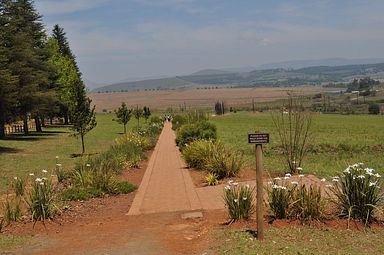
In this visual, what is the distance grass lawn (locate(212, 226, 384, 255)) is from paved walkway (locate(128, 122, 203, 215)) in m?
2.95

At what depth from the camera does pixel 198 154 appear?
59.0 ft

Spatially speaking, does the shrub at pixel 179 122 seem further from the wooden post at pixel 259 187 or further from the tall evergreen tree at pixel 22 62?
the wooden post at pixel 259 187

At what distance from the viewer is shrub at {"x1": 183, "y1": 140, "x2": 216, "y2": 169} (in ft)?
57.6

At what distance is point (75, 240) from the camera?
9.08 m

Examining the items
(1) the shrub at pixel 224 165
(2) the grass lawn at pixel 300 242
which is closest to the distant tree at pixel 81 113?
(1) the shrub at pixel 224 165

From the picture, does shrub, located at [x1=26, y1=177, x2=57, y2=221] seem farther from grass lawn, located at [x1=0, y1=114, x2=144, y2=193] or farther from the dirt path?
grass lawn, located at [x1=0, y1=114, x2=144, y2=193]

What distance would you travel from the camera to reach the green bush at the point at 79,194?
12.5 metres

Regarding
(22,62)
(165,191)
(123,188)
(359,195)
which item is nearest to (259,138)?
(359,195)

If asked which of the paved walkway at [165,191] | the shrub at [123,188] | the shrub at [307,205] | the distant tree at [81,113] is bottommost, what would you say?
the paved walkway at [165,191]

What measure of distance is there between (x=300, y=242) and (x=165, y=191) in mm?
6421

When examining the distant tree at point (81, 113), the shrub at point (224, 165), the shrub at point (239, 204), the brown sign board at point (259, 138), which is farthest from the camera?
the distant tree at point (81, 113)

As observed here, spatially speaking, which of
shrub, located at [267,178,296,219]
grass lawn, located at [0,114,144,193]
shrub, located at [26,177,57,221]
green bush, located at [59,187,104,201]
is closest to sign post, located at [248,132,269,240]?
shrub, located at [267,178,296,219]

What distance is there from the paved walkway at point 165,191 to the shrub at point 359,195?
3367mm

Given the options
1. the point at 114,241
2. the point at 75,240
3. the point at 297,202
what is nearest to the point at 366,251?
the point at 297,202
